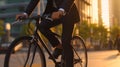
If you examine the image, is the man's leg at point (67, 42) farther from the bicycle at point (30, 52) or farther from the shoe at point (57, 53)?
the shoe at point (57, 53)

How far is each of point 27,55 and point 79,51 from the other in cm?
191

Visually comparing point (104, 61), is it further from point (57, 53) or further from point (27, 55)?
point (27, 55)

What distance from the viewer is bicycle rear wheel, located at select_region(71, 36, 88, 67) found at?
24.0ft

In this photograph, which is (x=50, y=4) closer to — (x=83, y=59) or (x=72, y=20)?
(x=72, y=20)

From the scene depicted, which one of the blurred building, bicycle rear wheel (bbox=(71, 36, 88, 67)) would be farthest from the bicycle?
the blurred building

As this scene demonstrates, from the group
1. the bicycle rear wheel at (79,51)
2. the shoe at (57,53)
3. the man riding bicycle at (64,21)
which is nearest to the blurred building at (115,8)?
the bicycle rear wheel at (79,51)

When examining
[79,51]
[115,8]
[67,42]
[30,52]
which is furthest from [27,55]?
[115,8]

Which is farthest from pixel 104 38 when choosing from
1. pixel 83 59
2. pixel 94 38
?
pixel 83 59

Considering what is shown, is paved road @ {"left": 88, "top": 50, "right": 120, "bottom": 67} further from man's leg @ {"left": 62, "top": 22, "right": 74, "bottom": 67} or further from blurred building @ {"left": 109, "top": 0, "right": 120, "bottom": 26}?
blurred building @ {"left": 109, "top": 0, "right": 120, "bottom": 26}

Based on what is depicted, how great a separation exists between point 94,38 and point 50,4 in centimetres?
7786

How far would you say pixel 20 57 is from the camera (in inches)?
241

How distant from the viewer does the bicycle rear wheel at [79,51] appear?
287 inches

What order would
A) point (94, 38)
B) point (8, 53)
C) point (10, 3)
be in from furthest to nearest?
point (10, 3) < point (94, 38) < point (8, 53)

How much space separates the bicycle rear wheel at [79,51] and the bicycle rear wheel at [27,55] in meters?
1.23
